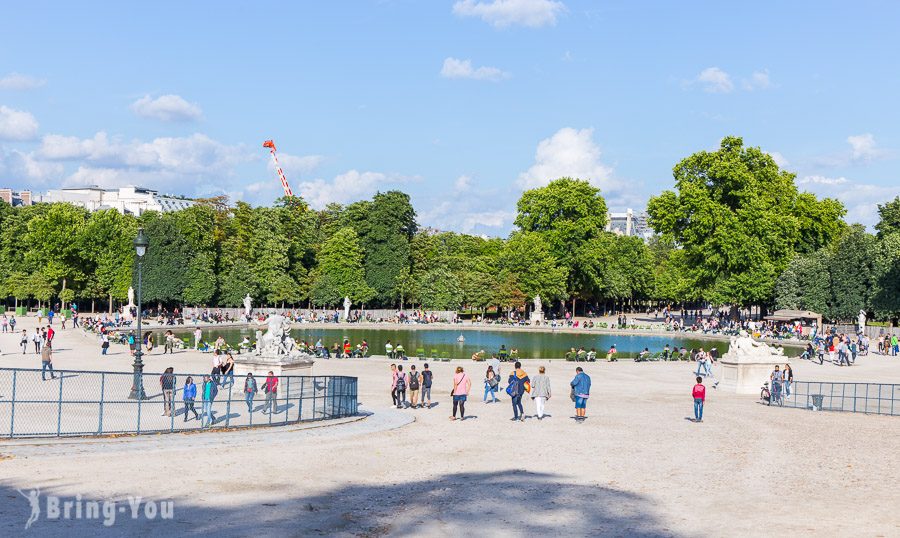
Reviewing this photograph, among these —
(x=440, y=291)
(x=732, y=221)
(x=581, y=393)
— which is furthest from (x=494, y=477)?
(x=440, y=291)

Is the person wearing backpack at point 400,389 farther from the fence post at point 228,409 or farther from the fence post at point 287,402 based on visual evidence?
the fence post at point 228,409

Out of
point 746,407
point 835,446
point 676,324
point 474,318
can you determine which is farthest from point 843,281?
point 835,446

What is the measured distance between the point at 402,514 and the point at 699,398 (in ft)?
41.8

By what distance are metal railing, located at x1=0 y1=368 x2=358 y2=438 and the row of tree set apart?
5938 cm

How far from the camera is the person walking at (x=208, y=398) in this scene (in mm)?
20484

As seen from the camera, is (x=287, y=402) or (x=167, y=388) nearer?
(x=167, y=388)

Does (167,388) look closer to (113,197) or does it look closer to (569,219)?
(569,219)

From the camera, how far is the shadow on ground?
463 inches

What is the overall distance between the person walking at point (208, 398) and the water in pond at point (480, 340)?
31.4 meters

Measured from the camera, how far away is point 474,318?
311 feet

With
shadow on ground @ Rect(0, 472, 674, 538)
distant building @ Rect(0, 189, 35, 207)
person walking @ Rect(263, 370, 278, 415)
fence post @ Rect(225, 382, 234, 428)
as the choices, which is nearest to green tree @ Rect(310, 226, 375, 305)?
person walking @ Rect(263, 370, 278, 415)

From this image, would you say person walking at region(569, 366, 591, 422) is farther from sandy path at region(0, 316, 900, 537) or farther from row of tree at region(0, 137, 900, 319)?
row of tree at region(0, 137, 900, 319)

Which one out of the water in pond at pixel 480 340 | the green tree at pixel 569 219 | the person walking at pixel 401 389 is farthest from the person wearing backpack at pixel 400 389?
the green tree at pixel 569 219

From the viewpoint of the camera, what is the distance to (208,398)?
20.6 m
